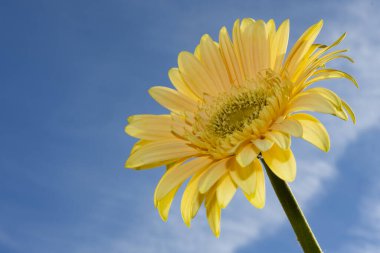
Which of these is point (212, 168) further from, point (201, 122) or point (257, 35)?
point (257, 35)

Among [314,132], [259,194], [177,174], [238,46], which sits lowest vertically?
[259,194]

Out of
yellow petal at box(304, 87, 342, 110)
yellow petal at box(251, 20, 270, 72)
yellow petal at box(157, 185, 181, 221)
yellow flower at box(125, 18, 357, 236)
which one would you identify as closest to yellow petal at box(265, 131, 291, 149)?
yellow flower at box(125, 18, 357, 236)

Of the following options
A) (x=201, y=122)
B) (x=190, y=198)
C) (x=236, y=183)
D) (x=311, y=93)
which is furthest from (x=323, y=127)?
(x=201, y=122)

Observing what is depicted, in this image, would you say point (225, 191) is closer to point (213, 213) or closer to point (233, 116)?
point (213, 213)

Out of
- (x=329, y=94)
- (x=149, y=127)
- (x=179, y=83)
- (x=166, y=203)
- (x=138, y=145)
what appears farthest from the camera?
(x=179, y=83)

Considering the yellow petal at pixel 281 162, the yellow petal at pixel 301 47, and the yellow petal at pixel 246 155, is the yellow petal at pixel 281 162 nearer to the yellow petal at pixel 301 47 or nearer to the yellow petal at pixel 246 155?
the yellow petal at pixel 246 155

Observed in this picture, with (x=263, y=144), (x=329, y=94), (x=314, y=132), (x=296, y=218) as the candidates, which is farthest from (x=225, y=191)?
(x=329, y=94)
